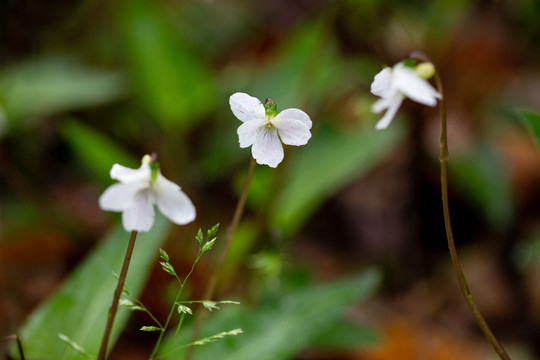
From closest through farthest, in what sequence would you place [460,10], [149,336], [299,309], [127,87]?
[299,309] → [149,336] → [127,87] → [460,10]

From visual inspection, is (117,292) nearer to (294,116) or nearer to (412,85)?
(294,116)

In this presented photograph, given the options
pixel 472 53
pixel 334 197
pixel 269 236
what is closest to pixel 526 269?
pixel 334 197

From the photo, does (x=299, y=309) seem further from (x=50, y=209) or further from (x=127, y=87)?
(x=127, y=87)

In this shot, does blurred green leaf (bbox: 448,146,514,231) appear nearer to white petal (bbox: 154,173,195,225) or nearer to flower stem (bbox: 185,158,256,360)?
flower stem (bbox: 185,158,256,360)

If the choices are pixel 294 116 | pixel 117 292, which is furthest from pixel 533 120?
pixel 117 292

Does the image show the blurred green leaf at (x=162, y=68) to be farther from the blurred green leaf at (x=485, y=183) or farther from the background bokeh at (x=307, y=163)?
the blurred green leaf at (x=485, y=183)

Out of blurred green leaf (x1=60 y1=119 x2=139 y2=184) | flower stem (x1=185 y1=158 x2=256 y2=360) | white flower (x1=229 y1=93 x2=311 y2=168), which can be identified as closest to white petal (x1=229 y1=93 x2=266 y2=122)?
white flower (x1=229 y1=93 x2=311 y2=168)
